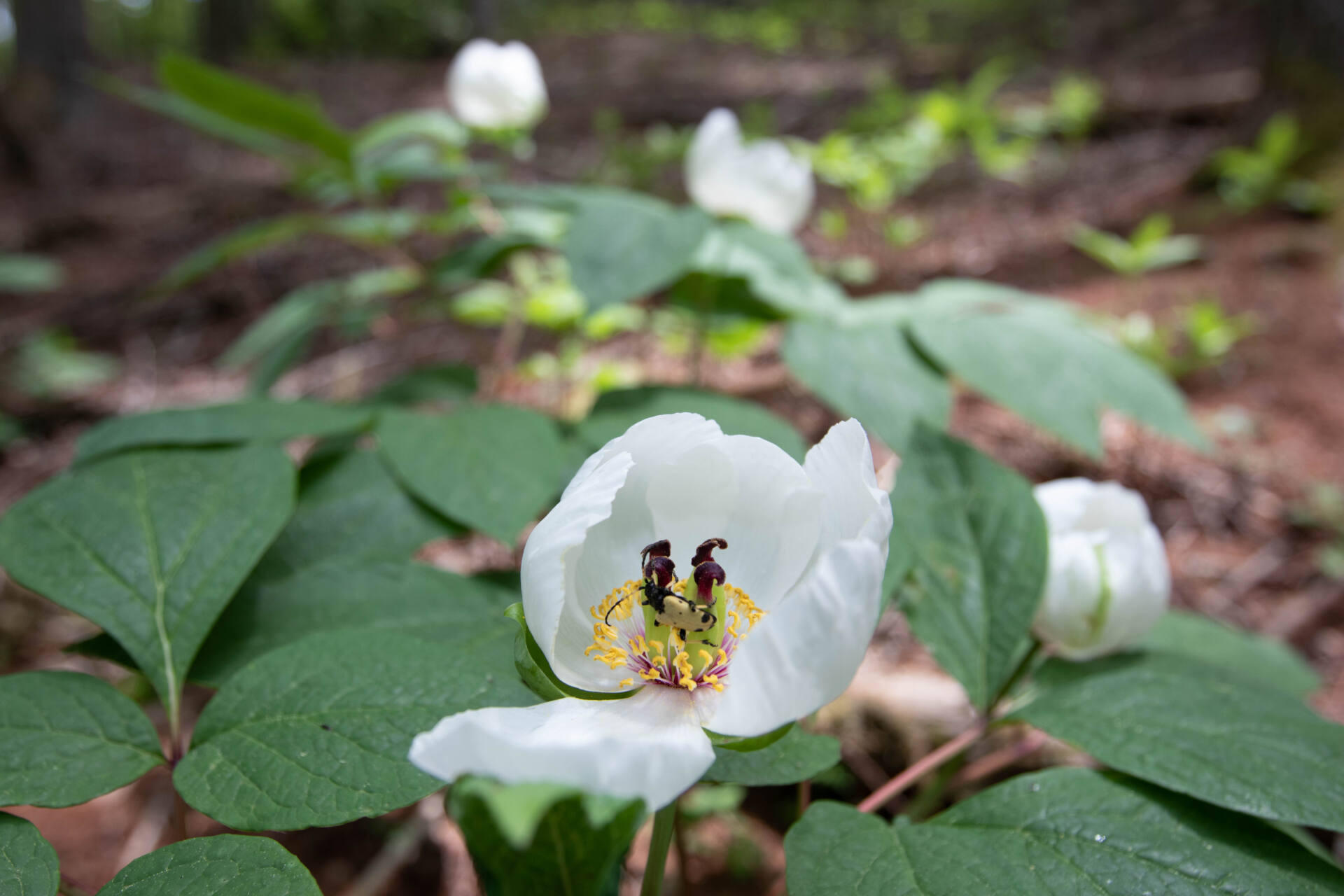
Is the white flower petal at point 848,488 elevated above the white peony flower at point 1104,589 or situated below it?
above

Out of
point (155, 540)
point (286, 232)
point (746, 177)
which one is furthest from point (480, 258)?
point (155, 540)

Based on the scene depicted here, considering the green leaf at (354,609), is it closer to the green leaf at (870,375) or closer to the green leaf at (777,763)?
the green leaf at (777,763)

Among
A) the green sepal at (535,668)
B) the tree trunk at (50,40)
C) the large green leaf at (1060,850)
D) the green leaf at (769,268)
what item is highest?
the tree trunk at (50,40)

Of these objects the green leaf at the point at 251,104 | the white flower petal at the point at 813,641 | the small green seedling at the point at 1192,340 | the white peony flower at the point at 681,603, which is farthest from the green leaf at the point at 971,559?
the small green seedling at the point at 1192,340

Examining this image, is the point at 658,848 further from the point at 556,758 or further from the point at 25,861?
the point at 25,861

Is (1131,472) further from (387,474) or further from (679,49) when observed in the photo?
(679,49)
